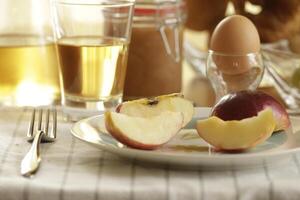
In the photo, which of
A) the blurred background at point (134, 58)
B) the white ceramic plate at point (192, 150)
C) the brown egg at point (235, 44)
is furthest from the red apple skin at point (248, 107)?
the blurred background at point (134, 58)

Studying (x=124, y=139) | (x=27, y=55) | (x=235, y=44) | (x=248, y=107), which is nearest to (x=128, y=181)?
(x=124, y=139)

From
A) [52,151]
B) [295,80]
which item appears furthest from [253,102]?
[295,80]

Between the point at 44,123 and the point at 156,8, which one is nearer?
the point at 44,123

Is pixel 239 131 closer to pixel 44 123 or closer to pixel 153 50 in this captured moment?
pixel 44 123

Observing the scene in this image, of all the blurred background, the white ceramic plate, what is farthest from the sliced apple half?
the blurred background

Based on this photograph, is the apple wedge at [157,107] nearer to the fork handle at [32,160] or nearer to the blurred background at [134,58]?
the fork handle at [32,160]

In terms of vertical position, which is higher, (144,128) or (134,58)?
(144,128)

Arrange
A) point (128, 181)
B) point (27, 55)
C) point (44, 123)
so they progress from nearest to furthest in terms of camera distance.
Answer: point (128, 181) < point (44, 123) < point (27, 55)

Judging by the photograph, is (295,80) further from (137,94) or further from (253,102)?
(253,102)
